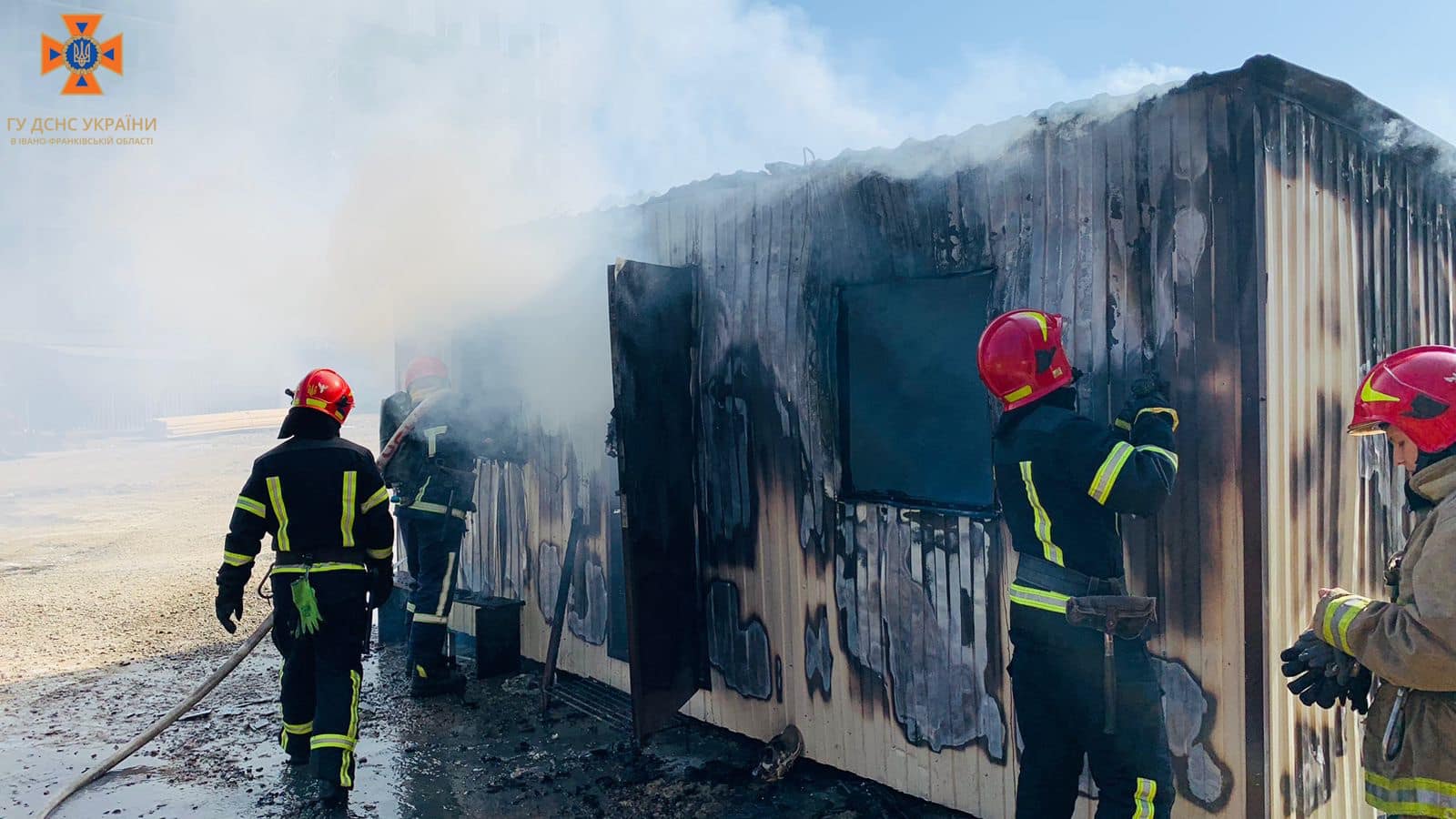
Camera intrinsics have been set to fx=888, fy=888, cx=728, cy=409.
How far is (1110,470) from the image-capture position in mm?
2934

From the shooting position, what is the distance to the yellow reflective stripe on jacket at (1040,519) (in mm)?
3160

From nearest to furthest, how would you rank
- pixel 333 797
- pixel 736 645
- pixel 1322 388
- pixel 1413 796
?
pixel 1413 796
pixel 1322 388
pixel 333 797
pixel 736 645

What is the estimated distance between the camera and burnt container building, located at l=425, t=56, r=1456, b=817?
11.1 ft

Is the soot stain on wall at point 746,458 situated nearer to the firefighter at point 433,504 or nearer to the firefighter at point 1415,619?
the firefighter at point 433,504

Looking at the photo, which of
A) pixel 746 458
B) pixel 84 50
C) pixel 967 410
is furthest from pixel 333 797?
pixel 84 50

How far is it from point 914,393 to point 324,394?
3441 mm

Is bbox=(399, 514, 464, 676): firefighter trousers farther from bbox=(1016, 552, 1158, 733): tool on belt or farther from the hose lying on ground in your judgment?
bbox=(1016, 552, 1158, 733): tool on belt

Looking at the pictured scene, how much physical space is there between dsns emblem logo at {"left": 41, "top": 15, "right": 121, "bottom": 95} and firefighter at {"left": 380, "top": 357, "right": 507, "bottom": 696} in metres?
20.7

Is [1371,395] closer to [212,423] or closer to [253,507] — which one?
[253,507]

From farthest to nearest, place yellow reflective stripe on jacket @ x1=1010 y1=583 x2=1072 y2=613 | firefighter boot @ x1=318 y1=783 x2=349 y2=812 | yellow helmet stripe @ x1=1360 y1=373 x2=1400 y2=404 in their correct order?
firefighter boot @ x1=318 y1=783 x2=349 y2=812 < yellow reflective stripe on jacket @ x1=1010 y1=583 x2=1072 y2=613 < yellow helmet stripe @ x1=1360 y1=373 x2=1400 y2=404

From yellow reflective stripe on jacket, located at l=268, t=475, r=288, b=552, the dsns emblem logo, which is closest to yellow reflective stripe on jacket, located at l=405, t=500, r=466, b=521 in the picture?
yellow reflective stripe on jacket, located at l=268, t=475, r=288, b=552

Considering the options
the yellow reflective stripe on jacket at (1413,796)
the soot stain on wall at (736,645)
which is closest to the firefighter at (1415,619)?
the yellow reflective stripe on jacket at (1413,796)

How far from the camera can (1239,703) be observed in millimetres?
3340

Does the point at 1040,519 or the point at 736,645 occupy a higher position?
the point at 1040,519
